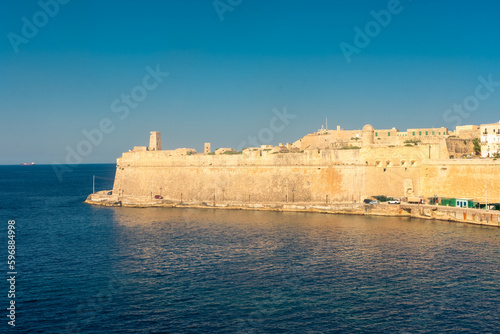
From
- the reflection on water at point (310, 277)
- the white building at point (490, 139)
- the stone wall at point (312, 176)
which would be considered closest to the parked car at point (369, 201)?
the stone wall at point (312, 176)

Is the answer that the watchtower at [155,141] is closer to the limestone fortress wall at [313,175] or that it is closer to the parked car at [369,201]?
the limestone fortress wall at [313,175]

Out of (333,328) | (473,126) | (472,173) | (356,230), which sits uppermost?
(473,126)

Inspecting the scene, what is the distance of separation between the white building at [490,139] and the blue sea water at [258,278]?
12.5m

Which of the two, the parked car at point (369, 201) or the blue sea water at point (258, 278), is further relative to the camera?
the parked car at point (369, 201)

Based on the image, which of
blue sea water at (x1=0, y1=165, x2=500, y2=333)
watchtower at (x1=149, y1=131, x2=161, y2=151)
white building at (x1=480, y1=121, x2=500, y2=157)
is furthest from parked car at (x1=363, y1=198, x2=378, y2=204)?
watchtower at (x1=149, y1=131, x2=161, y2=151)

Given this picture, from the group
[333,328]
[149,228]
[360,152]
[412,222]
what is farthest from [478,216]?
[149,228]

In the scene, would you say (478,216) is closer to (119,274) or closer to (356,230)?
(356,230)

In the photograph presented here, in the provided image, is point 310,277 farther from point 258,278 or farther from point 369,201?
point 369,201

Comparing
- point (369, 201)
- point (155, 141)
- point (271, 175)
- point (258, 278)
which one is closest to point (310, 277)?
point (258, 278)

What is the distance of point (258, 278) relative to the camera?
17484 mm

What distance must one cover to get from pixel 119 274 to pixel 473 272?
14.8 meters

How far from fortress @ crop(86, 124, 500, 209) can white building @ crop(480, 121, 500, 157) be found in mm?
863

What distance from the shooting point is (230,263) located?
1956 cm

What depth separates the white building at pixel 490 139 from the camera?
36781 millimetres
